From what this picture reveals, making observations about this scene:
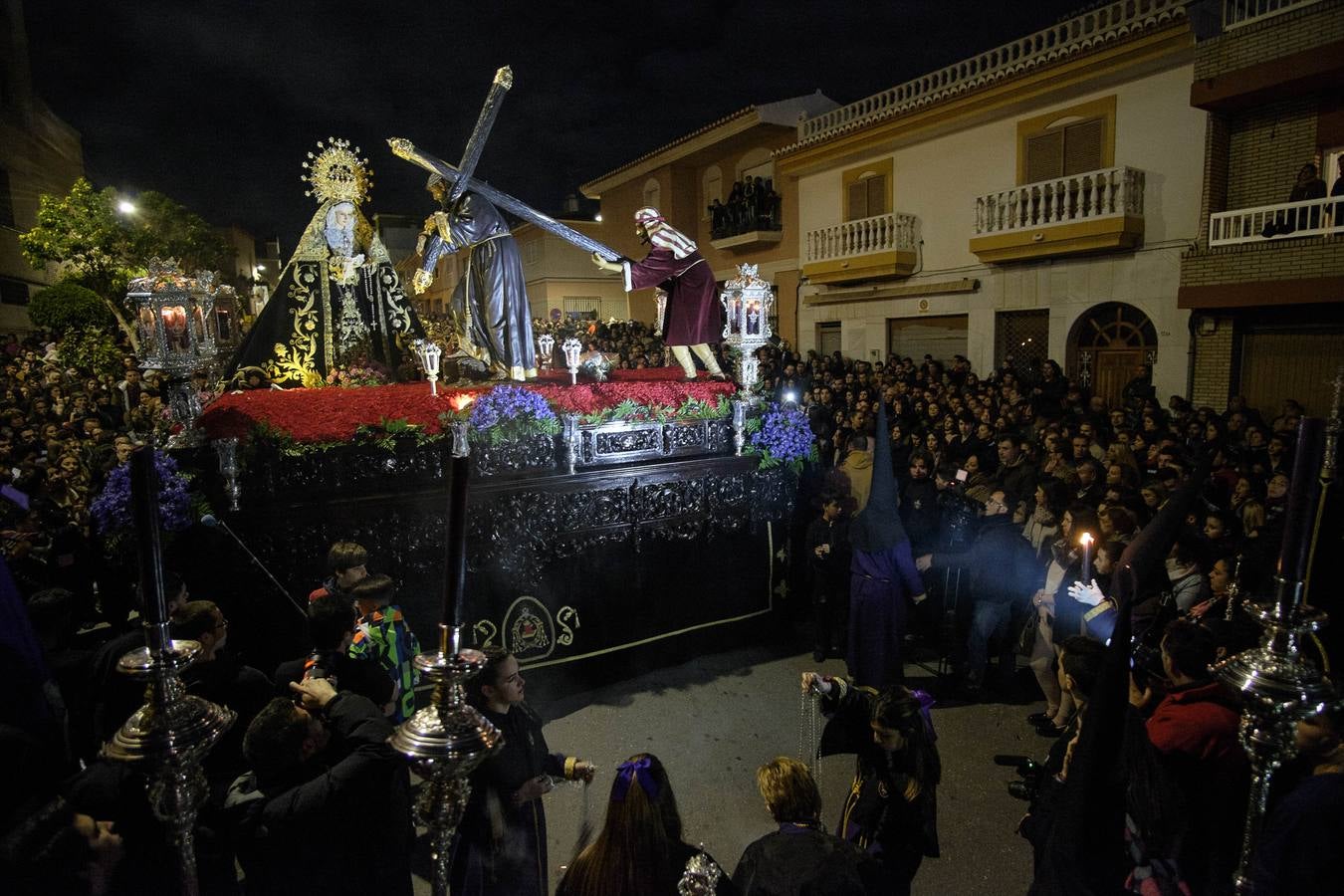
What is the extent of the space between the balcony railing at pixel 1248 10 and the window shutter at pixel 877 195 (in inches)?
299

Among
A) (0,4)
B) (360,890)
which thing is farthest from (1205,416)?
(0,4)

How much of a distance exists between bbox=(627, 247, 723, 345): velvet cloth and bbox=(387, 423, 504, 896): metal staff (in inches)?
250

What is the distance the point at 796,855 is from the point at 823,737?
3.77 ft

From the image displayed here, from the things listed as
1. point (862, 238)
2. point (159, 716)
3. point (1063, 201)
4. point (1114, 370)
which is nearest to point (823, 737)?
point (159, 716)

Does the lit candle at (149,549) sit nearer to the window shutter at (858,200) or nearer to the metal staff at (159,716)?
the metal staff at (159,716)

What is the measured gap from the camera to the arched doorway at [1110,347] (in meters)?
14.1

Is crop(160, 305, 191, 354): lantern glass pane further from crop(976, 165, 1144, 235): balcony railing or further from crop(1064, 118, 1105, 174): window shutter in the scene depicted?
crop(1064, 118, 1105, 174): window shutter

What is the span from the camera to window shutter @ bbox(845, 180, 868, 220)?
19172mm

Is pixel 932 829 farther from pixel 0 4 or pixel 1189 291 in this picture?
pixel 0 4

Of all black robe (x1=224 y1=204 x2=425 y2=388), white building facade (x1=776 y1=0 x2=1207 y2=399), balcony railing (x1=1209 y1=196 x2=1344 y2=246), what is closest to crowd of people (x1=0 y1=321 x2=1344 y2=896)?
black robe (x1=224 y1=204 x2=425 y2=388)

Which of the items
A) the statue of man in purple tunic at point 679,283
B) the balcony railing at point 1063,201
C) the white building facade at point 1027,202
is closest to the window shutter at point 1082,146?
the white building facade at point 1027,202

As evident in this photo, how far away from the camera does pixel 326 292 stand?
26.5 ft

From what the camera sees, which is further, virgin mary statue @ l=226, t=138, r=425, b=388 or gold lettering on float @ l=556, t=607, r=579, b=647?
virgin mary statue @ l=226, t=138, r=425, b=388

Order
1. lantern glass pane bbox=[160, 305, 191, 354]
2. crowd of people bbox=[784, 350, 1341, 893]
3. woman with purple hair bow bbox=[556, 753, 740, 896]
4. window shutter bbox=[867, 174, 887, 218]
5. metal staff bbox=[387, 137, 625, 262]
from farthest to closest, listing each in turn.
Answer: window shutter bbox=[867, 174, 887, 218] < metal staff bbox=[387, 137, 625, 262] < lantern glass pane bbox=[160, 305, 191, 354] < crowd of people bbox=[784, 350, 1341, 893] < woman with purple hair bow bbox=[556, 753, 740, 896]
